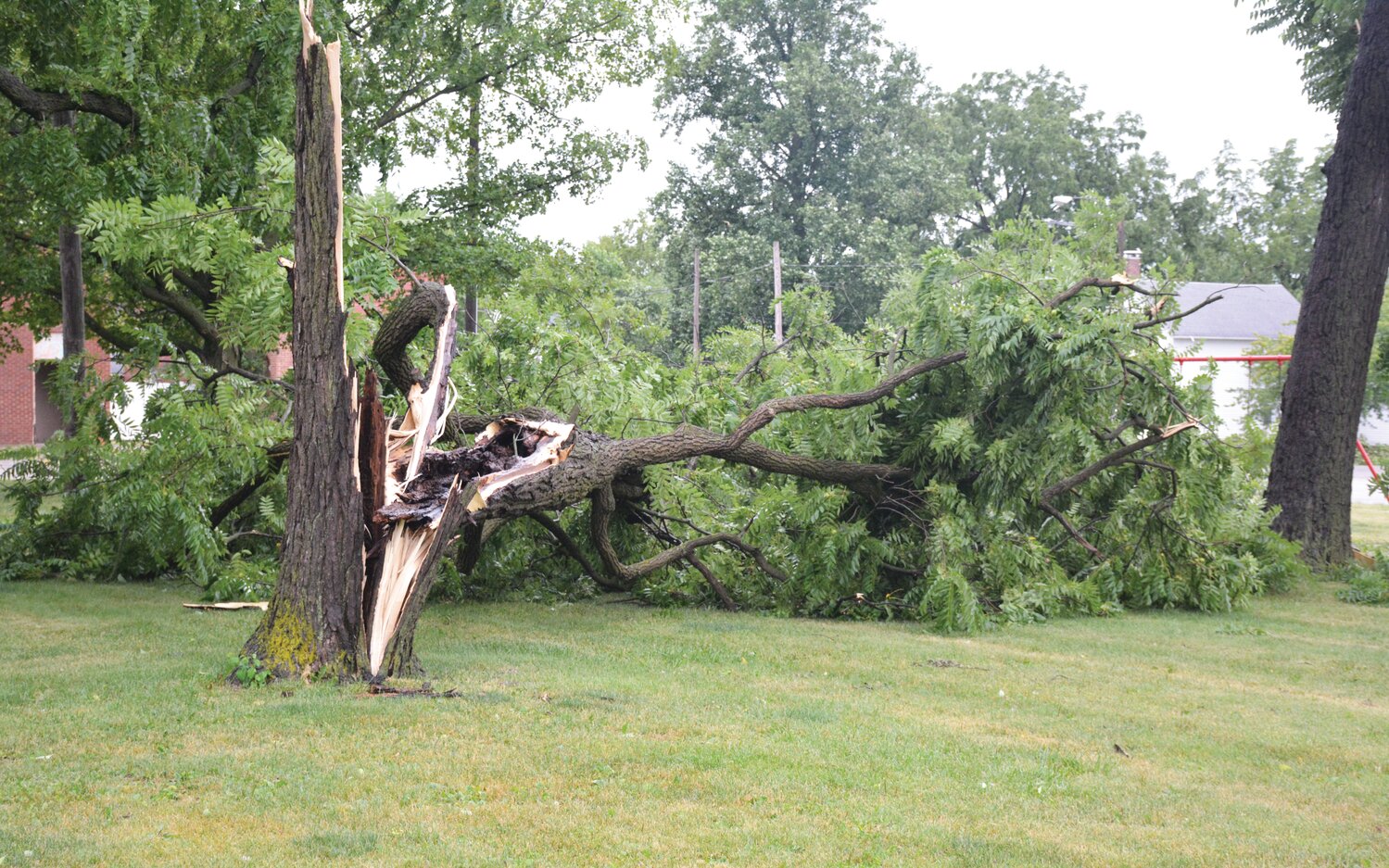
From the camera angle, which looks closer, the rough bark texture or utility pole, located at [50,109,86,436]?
the rough bark texture

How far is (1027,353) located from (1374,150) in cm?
673

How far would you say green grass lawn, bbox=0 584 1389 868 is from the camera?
13.3 ft

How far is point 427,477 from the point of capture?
741cm

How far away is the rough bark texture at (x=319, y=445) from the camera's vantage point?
6219mm

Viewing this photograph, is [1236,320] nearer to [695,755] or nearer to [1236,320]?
[1236,320]

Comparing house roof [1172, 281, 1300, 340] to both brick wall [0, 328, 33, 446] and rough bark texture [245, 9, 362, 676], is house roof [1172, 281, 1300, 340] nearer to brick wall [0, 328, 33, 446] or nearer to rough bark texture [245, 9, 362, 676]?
brick wall [0, 328, 33, 446]

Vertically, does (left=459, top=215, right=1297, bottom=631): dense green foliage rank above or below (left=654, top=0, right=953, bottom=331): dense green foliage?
below

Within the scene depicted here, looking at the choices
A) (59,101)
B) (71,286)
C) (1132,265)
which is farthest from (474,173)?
(1132,265)

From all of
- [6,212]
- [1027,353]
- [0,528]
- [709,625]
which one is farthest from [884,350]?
[6,212]

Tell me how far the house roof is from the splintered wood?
157ft

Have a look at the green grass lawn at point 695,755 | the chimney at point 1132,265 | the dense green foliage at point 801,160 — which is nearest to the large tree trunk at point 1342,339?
the chimney at point 1132,265

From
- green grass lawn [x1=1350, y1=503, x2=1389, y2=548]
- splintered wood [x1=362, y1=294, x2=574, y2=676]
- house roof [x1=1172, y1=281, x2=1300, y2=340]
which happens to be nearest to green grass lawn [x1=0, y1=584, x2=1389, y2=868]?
splintered wood [x1=362, y1=294, x2=574, y2=676]

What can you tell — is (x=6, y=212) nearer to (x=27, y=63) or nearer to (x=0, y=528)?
(x=27, y=63)

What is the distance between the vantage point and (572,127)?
862 inches
